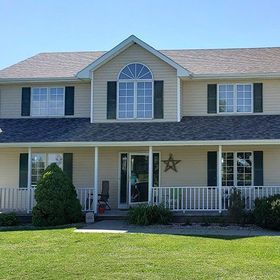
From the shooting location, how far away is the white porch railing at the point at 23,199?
60.2 ft

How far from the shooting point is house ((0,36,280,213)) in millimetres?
18812

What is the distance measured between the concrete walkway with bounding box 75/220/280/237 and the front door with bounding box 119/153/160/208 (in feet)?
10.8

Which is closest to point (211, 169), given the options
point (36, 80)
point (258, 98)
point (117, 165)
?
point (258, 98)

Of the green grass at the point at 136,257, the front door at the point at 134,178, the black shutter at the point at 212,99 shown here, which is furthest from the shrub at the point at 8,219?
the black shutter at the point at 212,99

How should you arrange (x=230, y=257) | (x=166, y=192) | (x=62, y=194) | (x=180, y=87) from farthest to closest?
(x=180, y=87) < (x=166, y=192) < (x=62, y=194) < (x=230, y=257)

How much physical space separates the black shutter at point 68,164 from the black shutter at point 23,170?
1582 mm

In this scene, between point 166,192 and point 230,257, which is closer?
point 230,257

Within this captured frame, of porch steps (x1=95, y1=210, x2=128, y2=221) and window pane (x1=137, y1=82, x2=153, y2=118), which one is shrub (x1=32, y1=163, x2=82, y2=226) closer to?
porch steps (x1=95, y1=210, x2=128, y2=221)

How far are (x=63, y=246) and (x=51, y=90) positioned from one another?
10.5 meters

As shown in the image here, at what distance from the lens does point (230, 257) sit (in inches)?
410

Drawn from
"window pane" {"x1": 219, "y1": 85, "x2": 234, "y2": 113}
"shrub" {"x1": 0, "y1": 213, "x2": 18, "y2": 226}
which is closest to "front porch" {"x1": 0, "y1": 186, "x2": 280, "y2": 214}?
"shrub" {"x1": 0, "y1": 213, "x2": 18, "y2": 226}

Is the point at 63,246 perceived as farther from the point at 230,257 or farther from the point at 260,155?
the point at 260,155

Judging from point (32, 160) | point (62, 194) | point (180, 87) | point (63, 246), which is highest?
point (180, 87)

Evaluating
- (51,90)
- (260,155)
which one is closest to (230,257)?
(260,155)
